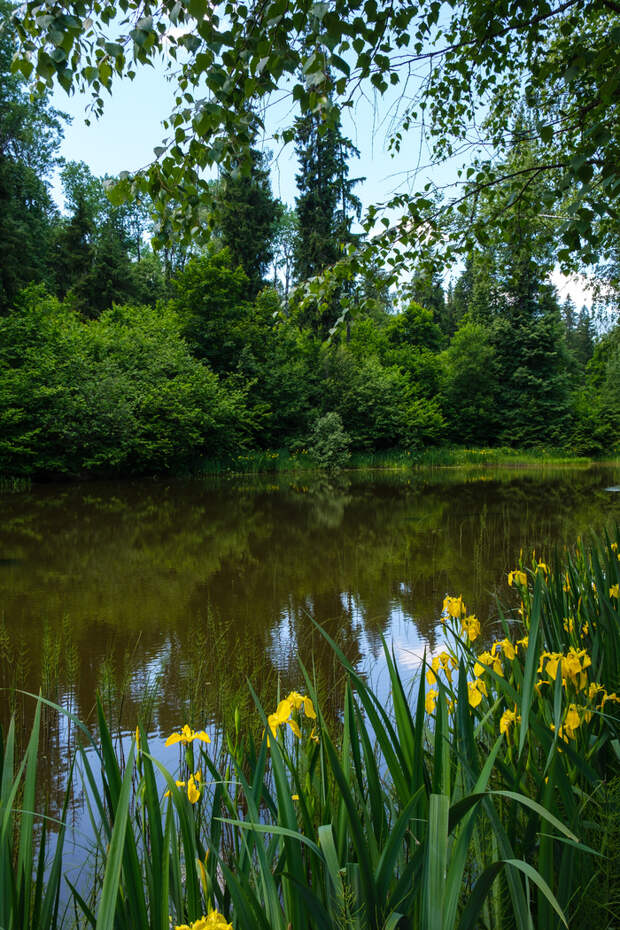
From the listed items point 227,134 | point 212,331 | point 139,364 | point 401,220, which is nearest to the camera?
point 227,134

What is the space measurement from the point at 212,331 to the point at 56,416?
843 centimetres

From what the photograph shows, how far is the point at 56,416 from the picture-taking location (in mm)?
15227

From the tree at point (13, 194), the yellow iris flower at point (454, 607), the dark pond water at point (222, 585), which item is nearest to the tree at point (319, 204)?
the tree at point (13, 194)

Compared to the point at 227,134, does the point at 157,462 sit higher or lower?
lower

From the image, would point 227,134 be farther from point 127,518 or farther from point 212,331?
point 212,331

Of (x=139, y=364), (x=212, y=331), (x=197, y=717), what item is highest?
(x=212, y=331)

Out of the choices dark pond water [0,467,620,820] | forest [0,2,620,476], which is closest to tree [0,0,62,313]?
forest [0,2,620,476]

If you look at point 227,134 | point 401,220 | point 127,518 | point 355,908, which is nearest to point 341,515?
point 127,518

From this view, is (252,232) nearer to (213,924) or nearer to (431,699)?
(431,699)

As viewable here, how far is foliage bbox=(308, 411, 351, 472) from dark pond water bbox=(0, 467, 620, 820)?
8.59 metres

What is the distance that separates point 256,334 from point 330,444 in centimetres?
503

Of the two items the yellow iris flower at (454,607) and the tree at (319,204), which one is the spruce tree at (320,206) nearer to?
the tree at (319,204)

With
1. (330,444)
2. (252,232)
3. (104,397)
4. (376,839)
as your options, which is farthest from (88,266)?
(376,839)

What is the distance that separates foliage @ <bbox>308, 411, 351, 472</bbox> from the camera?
22.6 metres
